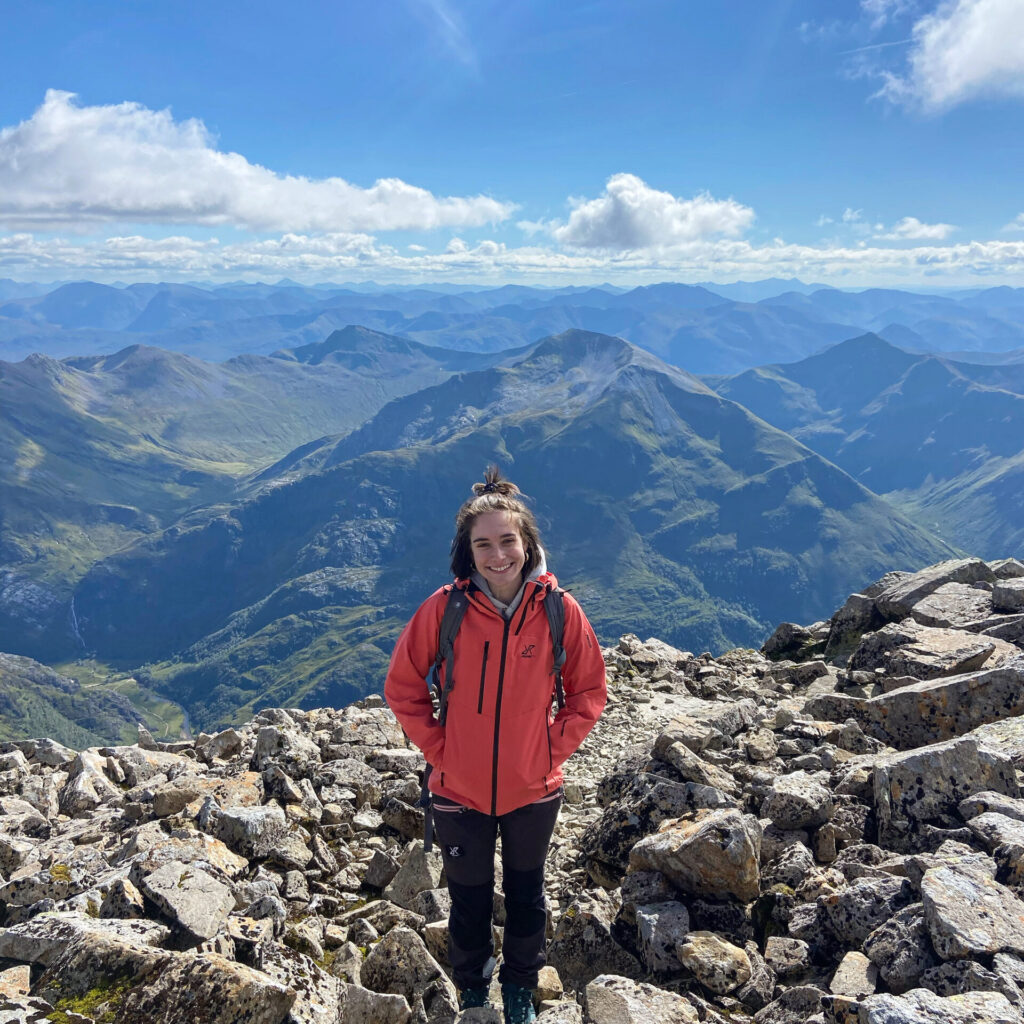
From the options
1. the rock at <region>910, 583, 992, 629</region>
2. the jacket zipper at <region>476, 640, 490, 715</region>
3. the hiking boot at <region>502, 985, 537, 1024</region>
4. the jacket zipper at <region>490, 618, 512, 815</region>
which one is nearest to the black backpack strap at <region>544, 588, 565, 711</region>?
the jacket zipper at <region>490, 618, 512, 815</region>

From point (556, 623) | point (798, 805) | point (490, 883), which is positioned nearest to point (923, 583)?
point (798, 805)

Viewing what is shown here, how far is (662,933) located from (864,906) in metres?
2.08

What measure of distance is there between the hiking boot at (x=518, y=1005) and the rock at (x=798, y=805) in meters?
4.00

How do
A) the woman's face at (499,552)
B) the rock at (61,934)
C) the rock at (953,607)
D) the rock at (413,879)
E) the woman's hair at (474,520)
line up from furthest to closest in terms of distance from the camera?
1. the rock at (953,607)
2. the rock at (413,879)
3. the woman's hair at (474,520)
4. the woman's face at (499,552)
5. the rock at (61,934)

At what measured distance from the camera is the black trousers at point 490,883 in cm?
715

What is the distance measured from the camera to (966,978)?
559cm

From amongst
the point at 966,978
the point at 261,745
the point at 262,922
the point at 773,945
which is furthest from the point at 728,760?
the point at 261,745

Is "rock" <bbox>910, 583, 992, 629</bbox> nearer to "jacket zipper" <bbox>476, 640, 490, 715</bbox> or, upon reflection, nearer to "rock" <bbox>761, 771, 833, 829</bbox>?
"rock" <bbox>761, 771, 833, 829</bbox>

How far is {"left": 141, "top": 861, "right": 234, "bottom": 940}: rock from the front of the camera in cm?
724

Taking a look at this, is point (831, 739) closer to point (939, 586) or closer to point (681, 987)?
point (681, 987)

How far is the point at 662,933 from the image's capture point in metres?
7.39

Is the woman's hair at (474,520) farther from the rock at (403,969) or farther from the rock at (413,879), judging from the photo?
the rock at (413,879)

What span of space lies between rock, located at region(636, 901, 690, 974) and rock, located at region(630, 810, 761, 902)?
0.41 m

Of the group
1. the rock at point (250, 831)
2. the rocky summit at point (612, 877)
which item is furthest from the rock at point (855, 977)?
the rock at point (250, 831)
